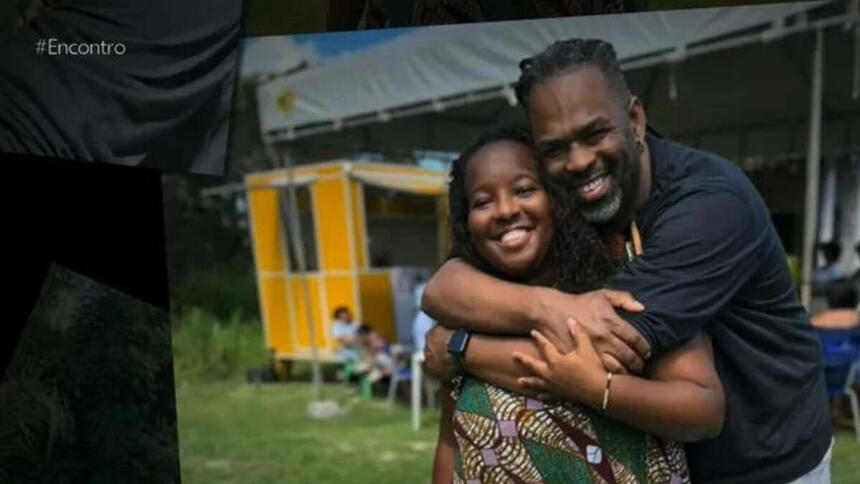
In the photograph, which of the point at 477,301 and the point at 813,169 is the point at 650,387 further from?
the point at 813,169

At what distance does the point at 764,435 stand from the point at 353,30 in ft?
8.10

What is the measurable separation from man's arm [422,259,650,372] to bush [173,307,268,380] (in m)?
2.71

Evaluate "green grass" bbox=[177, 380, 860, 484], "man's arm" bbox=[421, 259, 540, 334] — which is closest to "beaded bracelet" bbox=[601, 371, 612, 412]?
"man's arm" bbox=[421, 259, 540, 334]

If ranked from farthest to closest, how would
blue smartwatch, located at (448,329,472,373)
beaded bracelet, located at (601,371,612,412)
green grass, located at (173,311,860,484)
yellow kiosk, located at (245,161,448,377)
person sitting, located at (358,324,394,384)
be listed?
person sitting, located at (358,324,394,384) → yellow kiosk, located at (245,161,448,377) → green grass, located at (173,311,860,484) → blue smartwatch, located at (448,329,472,373) → beaded bracelet, located at (601,371,612,412)

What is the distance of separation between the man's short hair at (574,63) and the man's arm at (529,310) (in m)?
0.24

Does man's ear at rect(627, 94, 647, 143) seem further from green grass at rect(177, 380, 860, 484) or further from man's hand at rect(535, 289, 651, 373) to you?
green grass at rect(177, 380, 860, 484)

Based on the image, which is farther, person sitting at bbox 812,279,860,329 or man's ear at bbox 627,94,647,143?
person sitting at bbox 812,279,860,329

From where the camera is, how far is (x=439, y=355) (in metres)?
1.37

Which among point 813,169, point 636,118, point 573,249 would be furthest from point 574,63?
point 813,169

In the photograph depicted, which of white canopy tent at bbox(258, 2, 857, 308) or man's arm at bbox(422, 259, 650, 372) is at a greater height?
white canopy tent at bbox(258, 2, 857, 308)

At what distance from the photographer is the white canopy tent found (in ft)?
10.9

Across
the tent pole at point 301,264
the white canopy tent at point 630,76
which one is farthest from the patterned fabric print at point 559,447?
the tent pole at point 301,264

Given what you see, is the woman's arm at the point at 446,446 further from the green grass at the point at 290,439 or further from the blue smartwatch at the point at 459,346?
the green grass at the point at 290,439

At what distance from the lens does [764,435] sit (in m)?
1.36
